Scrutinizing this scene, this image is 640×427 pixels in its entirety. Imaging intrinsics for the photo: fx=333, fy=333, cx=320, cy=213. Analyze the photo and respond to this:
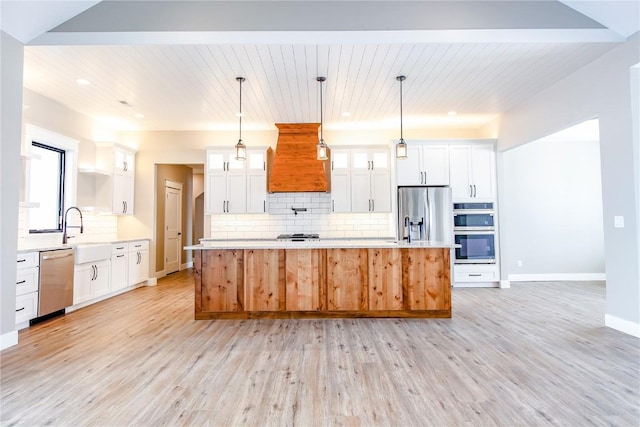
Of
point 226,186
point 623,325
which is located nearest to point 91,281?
point 226,186

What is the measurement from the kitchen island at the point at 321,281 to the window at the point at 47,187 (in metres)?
2.61

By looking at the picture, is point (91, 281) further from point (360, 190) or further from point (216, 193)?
point (360, 190)

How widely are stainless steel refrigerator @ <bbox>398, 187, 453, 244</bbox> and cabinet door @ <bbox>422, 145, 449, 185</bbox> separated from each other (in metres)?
0.19

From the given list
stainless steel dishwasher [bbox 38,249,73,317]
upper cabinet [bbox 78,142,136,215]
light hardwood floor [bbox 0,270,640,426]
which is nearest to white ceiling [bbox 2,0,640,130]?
upper cabinet [bbox 78,142,136,215]

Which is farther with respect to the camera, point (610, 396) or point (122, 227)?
point (122, 227)

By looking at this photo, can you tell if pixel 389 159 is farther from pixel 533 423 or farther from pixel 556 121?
pixel 533 423

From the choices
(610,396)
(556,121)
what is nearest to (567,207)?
(556,121)

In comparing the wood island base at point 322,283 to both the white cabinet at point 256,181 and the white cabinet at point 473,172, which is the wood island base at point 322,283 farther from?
the white cabinet at point 473,172

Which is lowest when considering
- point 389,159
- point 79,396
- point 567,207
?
point 79,396

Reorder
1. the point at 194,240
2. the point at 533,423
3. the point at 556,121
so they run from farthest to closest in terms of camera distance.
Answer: the point at 194,240
the point at 556,121
the point at 533,423

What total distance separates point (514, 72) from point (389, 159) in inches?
99.4

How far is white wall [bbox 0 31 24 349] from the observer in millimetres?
2994

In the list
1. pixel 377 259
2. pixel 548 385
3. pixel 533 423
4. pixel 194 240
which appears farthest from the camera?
pixel 194 240

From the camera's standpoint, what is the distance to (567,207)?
6.48 m
